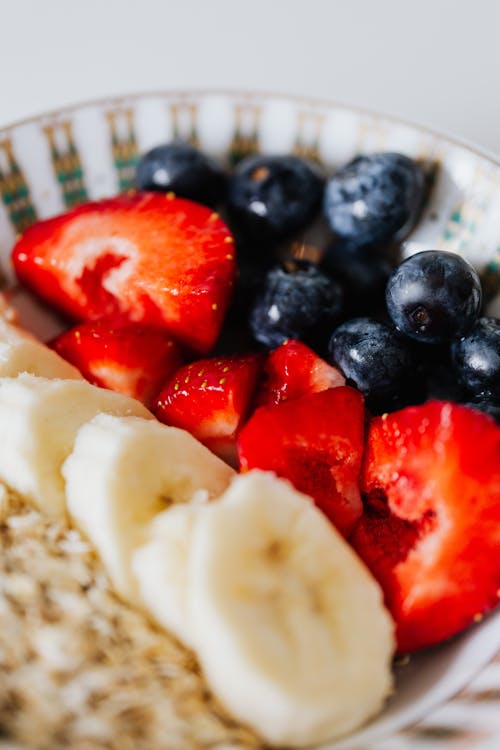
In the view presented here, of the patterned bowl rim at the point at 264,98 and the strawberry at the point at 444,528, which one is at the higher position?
the patterned bowl rim at the point at 264,98

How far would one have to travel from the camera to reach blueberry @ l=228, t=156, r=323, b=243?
3.68ft

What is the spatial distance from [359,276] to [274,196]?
182mm

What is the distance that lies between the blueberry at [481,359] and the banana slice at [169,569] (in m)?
0.43

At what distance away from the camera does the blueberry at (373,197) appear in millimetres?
1062

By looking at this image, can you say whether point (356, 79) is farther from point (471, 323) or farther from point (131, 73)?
point (471, 323)

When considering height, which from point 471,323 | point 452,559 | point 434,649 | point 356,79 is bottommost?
point 434,649

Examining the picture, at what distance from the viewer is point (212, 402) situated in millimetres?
917

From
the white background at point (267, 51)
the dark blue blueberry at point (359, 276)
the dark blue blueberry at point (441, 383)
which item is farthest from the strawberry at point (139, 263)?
the white background at point (267, 51)

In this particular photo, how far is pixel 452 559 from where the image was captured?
0.76m

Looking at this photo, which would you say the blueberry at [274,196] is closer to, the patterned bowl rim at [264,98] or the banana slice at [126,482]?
the patterned bowl rim at [264,98]

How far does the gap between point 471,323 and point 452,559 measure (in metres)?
0.33

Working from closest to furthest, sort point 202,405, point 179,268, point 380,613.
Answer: point 380,613
point 202,405
point 179,268

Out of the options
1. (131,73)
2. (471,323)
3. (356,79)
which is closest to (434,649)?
(471,323)

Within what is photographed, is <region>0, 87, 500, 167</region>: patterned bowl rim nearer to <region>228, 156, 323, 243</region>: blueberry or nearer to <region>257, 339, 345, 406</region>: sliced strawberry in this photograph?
<region>228, 156, 323, 243</region>: blueberry
